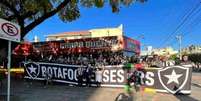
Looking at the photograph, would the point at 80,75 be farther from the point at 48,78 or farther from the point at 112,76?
the point at 48,78

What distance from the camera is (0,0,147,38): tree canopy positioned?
59.0 feet

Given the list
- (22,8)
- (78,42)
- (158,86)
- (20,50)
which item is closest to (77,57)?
(78,42)

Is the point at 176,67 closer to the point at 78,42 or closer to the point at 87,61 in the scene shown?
the point at 87,61

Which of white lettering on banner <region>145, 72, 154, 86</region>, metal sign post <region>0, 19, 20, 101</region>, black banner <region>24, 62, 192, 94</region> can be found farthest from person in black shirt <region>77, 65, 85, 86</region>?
metal sign post <region>0, 19, 20, 101</region>

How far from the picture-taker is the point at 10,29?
9.29m

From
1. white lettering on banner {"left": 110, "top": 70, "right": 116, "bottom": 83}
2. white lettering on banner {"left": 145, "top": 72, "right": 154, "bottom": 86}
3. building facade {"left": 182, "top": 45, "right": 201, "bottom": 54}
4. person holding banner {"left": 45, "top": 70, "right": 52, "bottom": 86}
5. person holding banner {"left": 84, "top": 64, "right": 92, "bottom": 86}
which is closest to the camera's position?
white lettering on banner {"left": 145, "top": 72, "right": 154, "bottom": 86}

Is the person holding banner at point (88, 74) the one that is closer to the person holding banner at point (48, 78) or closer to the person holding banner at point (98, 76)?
the person holding banner at point (98, 76)

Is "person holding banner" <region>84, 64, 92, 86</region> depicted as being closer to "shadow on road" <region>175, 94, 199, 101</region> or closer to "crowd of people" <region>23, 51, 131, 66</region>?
"crowd of people" <region>23, 51, 131, 66</region>

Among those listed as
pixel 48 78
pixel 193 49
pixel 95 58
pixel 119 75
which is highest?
pixel 193 49

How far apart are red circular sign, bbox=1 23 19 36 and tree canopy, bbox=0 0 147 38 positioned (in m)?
8.08

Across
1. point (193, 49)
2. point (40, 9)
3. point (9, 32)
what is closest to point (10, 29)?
point (9, 32)

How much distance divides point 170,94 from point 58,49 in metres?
11.4

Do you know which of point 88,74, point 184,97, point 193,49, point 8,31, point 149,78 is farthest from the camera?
point 193,49

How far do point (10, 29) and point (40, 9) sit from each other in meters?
9.05
